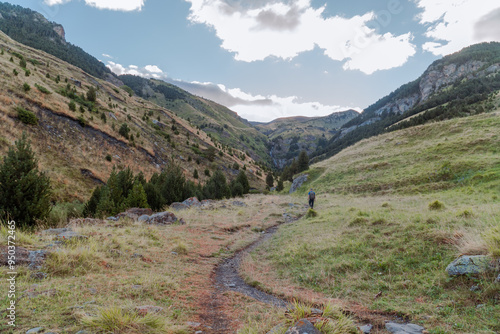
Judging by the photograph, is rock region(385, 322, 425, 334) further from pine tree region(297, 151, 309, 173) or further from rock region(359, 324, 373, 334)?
pine tree region(297, 151, 309, 173)

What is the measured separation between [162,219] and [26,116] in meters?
25.0

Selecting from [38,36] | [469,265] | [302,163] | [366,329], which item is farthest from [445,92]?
[38,36]

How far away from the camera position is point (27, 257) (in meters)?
6.24

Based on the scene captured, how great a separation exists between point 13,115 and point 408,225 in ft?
127

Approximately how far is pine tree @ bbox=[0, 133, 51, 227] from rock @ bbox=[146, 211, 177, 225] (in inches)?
232

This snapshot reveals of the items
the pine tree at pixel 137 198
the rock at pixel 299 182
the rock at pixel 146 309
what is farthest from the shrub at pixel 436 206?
the rock at pixel 299 182

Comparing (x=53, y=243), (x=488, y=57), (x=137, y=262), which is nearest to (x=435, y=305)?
(x=137, y=262)

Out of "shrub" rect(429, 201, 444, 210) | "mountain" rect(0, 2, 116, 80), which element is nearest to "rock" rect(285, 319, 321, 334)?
"shrub" rect(429, 201, 444, 210)

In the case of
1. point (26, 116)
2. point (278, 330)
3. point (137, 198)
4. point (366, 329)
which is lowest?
point (137, 198)

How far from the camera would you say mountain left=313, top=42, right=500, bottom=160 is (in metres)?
68.9

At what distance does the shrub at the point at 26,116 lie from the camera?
26906mm

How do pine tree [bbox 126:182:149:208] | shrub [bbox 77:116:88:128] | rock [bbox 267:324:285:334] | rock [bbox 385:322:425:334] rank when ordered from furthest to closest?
shrub [bbox 77:116:88:128] < pine tree [bbox 126:182:149:208] < rock [bbox 385:322:425:334] < rock [bbox 267:324:285:334]

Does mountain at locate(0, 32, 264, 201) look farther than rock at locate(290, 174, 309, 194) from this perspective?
No

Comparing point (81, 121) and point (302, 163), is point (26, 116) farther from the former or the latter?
point (302, 163)
